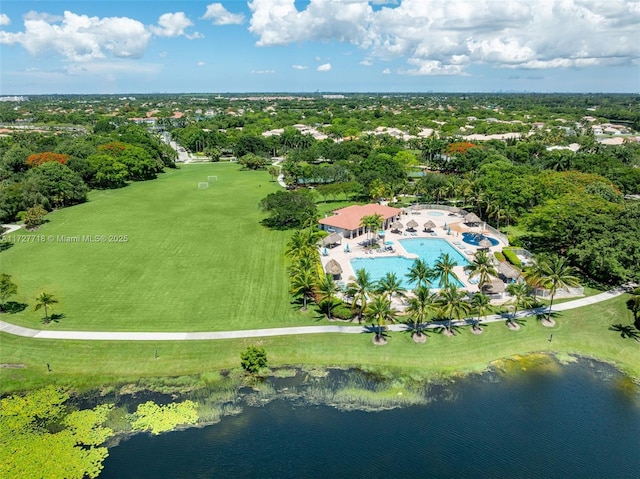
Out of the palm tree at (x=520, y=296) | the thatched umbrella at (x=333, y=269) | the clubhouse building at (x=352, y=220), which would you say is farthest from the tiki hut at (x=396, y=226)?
the palm tree at (x=520, y=296)

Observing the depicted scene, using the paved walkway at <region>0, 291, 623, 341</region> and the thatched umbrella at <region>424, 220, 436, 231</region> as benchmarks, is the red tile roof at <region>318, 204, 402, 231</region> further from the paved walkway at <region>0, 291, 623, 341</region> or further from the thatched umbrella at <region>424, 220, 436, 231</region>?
the paved walkway at <region>0, 291, 623, 341</region>

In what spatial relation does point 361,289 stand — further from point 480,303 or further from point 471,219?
point 471,219

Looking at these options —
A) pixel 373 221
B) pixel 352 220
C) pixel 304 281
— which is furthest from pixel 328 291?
pixel 352 220

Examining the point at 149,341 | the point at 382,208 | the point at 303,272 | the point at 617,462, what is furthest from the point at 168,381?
the point at 382,208

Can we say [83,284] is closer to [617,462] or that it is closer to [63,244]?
[63,244]

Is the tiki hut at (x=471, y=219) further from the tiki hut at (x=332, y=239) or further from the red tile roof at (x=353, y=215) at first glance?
the tiki hut at (x=332, y=239)
